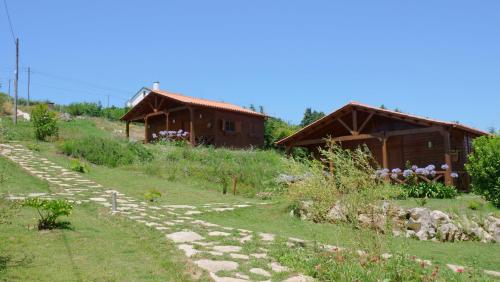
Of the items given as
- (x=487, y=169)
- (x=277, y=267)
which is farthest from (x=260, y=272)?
(x=487, y=169)

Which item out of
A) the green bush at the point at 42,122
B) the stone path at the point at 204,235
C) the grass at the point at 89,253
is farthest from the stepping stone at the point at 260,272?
the green bush at the point at 42,122

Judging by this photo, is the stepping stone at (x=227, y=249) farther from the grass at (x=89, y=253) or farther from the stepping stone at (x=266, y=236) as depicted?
the stepping stone at (x=266, y=236)

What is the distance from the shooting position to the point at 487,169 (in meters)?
10.3

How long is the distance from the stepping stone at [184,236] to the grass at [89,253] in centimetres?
18

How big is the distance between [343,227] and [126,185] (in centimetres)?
911

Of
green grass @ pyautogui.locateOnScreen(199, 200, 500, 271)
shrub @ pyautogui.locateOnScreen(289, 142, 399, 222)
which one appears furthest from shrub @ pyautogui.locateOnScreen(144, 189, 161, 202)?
shrub @ pyautogui.locateOnScreen(289, 142, 399, 222)

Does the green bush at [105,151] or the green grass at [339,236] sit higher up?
the green bush at [105,151]

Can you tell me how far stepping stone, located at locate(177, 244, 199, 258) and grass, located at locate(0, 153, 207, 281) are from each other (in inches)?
4.4

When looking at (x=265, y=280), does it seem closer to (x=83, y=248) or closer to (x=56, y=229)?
(x=83, y=248)

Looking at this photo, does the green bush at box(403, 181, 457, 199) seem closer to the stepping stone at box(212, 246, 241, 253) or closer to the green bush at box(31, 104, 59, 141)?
the stepping stone at box(212, 246, 241, 253)

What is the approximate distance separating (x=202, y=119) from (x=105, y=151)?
920 cm

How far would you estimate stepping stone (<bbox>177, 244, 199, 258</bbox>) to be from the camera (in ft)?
20.1

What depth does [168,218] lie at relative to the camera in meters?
8.95

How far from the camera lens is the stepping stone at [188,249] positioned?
241 inches
